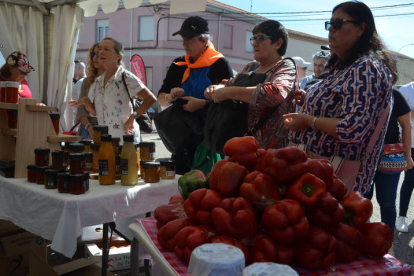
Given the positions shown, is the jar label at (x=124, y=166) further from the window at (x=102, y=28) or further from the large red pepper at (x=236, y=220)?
the window at (x=102, y=28)

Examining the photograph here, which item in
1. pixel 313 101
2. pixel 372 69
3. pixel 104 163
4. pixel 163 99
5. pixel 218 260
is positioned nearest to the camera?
pixel 218 260

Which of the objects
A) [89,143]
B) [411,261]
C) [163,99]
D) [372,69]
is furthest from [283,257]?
[411,261]

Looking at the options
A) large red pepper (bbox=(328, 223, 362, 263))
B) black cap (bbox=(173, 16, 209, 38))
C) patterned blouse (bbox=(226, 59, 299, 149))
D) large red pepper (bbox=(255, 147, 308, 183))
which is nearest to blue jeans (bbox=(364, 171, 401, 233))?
patterned blouse (bbox=(226, 59, 299, 149))

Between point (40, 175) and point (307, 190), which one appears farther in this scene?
point (40, 175)

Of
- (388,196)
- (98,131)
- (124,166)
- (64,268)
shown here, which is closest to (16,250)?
(64,268)

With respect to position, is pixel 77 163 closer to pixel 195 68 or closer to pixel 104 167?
pixel 104 167

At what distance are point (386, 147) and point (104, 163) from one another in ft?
7.28

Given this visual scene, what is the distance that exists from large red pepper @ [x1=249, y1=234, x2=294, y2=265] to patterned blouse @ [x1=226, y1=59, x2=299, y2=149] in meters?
1.19

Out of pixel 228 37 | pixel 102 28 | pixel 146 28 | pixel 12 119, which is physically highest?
pixel 102 28

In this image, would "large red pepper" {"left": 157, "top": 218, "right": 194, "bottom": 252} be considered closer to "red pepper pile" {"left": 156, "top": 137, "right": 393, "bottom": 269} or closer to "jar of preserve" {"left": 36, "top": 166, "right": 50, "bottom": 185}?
"red pepper pile" {"left": 156, "top": 137, "right": 393, "bottom": 269}

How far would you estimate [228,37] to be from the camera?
78.3 feet

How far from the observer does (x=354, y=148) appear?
5.74 feet

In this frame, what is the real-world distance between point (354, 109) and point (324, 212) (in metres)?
0.66

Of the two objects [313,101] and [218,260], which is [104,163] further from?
[218,260]
